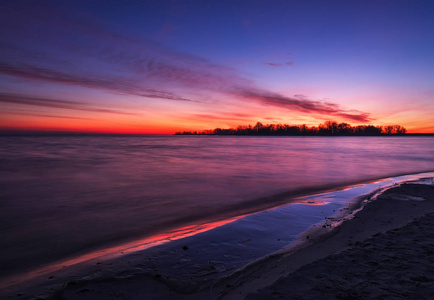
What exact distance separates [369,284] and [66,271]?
180 inches

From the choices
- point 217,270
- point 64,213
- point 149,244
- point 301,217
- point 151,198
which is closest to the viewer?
point 217,270

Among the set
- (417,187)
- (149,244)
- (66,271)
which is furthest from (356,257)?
(417,187)

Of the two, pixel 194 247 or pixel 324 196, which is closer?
pixel 194 247

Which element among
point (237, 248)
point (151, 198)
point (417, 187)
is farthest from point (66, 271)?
point (417, 187)

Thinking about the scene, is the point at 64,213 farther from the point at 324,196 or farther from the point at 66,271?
the point at 324,196

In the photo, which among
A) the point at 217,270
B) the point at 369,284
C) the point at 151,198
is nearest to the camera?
the point at 369,284

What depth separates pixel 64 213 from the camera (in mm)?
7453

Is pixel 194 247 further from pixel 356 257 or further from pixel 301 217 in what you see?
pixel 301 217

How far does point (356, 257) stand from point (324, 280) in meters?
1.09

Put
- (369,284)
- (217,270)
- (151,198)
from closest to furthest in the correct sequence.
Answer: (369,284) < (217,270) < (151,198)

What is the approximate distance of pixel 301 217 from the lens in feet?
22.1

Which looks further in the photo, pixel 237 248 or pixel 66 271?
pixel 237 248

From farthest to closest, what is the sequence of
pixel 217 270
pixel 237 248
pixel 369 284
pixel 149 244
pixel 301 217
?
pixel 301 217 < pixel 149 244 < pixel 237 248 < pixel 217 270 < pixel 369 284

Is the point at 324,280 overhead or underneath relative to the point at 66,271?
overhead
